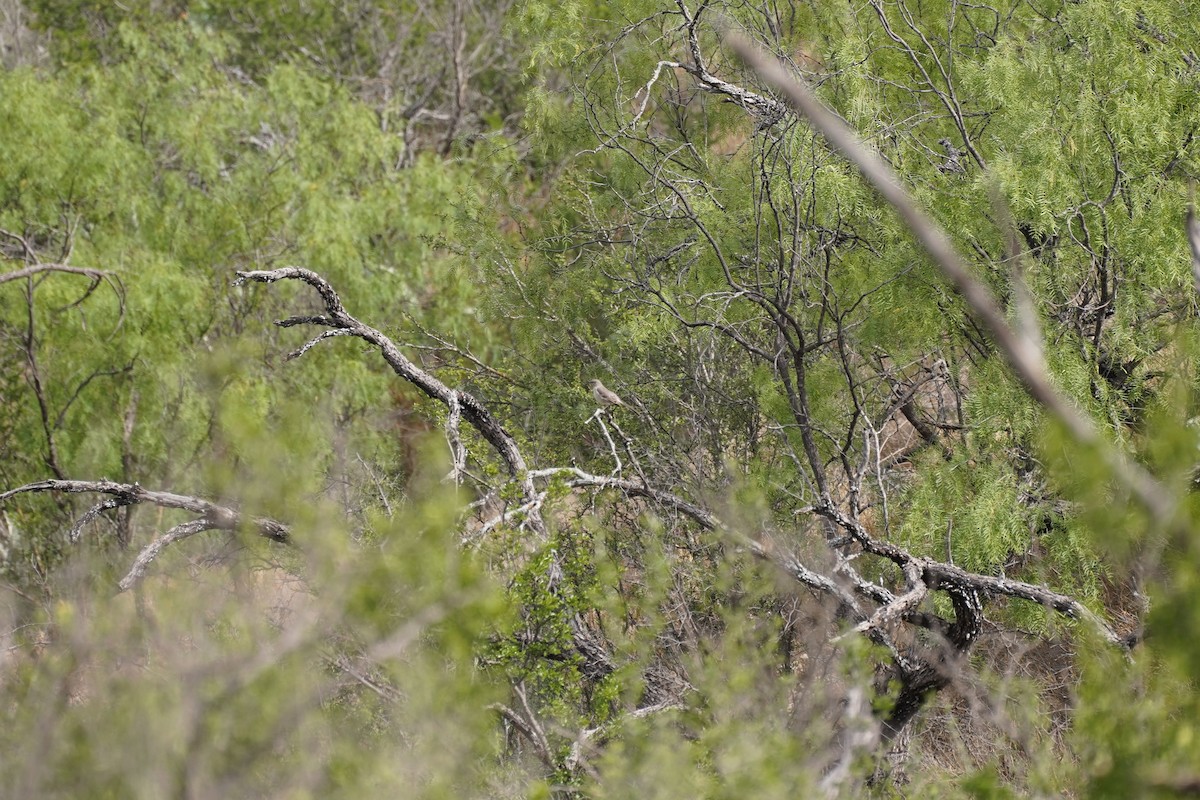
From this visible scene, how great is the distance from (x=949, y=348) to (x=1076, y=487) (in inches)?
228

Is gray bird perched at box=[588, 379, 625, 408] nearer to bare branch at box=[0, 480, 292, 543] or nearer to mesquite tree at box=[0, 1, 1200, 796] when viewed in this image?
mesquite tree at box=[0, 1, 1200, 796]

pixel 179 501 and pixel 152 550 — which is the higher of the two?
pixel 179 501

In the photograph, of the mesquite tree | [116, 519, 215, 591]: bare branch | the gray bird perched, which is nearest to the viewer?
the mesquite tree

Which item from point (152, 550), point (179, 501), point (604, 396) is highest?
point (604, 396)

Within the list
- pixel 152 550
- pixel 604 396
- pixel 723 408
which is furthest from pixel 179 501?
pixel 723 408

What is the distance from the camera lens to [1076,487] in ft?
8.79

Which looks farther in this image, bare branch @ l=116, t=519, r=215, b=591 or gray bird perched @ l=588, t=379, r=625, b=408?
gray bird perched @ l=588, t=379, r=625, b=408

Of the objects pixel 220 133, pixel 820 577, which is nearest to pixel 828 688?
pixel 820 577

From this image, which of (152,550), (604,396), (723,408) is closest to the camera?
(152,550)

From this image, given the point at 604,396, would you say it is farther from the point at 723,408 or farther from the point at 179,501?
the point at 179,501

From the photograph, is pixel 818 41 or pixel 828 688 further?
pixel 818 41

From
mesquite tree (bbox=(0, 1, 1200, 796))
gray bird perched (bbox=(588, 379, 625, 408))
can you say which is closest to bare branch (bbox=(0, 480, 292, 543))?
mesquite tree (bbox=(0, 1, 1200, 796))

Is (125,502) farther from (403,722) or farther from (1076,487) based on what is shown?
(1076,487)

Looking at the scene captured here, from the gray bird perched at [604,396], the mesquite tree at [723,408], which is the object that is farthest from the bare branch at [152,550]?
the gray bird perched at [604,396]
